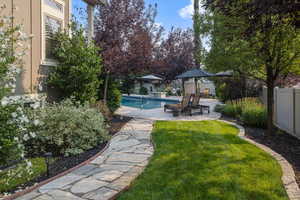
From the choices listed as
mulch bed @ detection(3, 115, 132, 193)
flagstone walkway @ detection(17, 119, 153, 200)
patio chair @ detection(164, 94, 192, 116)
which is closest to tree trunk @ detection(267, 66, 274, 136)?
flagstone walkway @ detection(17, 119, 153, 200)

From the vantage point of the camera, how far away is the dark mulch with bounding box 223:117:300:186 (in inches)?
198

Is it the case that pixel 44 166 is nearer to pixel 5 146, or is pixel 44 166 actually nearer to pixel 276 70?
pixel 5 146

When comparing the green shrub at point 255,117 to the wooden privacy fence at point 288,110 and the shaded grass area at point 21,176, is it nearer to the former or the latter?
the wooden privacy fence at point 288,110

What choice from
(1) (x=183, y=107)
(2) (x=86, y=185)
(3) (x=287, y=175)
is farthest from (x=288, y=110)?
(2) (x=86, y=185)

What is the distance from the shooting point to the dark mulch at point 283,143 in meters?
5.04

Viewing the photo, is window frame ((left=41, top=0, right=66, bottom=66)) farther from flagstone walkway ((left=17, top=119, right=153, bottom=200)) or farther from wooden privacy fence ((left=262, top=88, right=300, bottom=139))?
wooden privacy fence ((left=262, top=88, right=300, bottom=139))

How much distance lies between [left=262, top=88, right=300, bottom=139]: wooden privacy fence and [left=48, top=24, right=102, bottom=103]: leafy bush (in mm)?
6801

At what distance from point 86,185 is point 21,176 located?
51.5 inches

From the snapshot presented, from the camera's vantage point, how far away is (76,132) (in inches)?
222

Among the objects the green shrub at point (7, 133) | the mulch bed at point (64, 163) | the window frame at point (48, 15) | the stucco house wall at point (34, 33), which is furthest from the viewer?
the window frame at point (48, 15)

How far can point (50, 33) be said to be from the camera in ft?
24.4

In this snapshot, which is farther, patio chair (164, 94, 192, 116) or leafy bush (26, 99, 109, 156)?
patio chair (164, 94, 192, 116)

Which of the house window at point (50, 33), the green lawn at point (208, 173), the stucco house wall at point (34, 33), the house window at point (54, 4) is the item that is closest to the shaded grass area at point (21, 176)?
the green lawn at point (208, 173)

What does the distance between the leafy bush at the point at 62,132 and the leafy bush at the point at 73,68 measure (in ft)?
5.67
